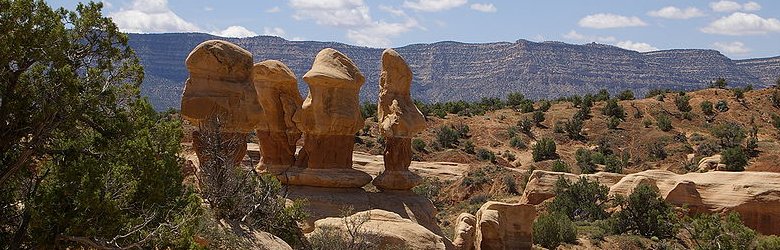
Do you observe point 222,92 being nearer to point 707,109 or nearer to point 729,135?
point 729,135

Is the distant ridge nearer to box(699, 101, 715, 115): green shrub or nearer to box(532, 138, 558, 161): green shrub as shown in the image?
box(699, 101, 715, 115): green shrub

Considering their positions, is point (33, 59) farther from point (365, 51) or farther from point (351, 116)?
point (365, 51)

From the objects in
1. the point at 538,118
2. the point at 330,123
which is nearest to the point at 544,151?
the point at 538,118

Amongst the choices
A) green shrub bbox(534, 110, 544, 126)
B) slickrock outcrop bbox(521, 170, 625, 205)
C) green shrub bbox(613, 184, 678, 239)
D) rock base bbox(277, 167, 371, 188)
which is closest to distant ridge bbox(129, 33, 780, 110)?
green shrub bbox(534, 110, 544, 126)

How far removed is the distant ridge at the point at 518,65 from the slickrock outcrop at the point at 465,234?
3277 inches

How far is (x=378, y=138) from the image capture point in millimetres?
45000

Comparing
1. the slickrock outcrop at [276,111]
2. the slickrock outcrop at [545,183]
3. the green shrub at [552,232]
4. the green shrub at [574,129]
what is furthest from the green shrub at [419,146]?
the slickrock outcrop at [276,111]

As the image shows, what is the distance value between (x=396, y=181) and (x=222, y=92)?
12.4ft

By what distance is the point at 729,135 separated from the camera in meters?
44.1

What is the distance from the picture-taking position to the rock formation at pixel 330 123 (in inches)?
626

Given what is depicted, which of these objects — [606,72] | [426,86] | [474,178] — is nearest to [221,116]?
[474,178]

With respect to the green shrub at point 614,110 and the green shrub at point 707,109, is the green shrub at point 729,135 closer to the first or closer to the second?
the green shrub at point 707,109

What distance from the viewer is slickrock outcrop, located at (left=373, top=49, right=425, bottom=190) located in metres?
16.5

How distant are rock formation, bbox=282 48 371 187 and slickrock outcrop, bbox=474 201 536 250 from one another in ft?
9.61
